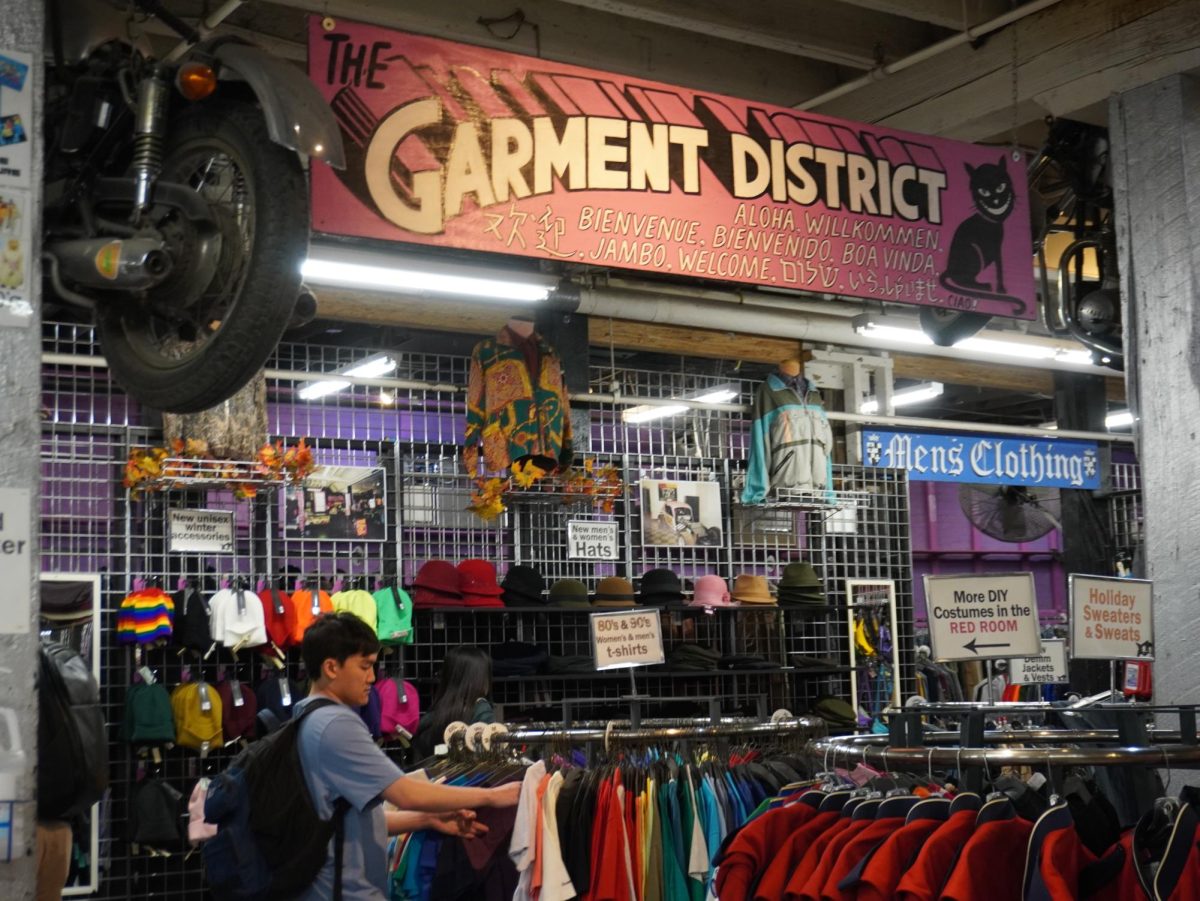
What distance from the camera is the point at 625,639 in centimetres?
626

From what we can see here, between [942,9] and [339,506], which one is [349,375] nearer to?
[339,506]

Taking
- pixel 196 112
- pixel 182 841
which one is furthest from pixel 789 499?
pixel 196 112

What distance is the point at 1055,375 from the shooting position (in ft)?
39.0

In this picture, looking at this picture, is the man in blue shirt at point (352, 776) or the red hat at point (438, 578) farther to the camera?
the red hat at point (438, 578)

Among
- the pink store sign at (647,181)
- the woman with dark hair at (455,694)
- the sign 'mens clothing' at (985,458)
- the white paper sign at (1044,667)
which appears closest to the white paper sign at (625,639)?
the woman with dark hair at (455,694)

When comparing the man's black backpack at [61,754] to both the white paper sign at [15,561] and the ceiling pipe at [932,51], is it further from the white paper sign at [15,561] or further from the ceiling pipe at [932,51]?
the ceiling pipe at [932,51]

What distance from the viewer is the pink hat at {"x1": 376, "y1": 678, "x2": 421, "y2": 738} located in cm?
827

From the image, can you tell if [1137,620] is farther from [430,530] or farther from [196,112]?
[430,530]

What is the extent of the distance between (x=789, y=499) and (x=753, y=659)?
1.08 meters

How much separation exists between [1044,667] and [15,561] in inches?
276

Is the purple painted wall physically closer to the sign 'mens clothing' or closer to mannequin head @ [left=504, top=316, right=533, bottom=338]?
the sign 'mens clothing'

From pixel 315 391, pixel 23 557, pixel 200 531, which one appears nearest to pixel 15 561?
pixel 23 557

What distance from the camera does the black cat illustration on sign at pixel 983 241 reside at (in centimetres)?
682

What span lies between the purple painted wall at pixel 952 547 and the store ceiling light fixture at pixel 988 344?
9.68m
